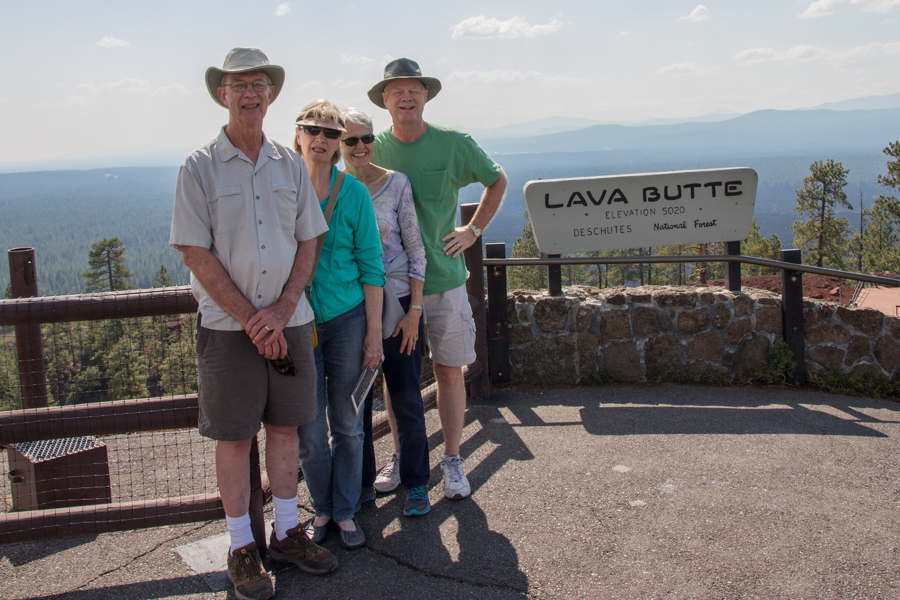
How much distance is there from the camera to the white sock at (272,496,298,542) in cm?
257

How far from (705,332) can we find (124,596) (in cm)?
403

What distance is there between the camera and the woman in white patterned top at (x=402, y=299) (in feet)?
9.30

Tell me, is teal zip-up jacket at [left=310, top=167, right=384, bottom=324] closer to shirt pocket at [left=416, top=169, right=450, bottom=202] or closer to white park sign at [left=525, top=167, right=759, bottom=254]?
shirt pocket at [left=416, top=169, right=450, bottom=202]

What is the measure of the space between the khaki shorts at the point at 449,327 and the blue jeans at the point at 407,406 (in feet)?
0.42

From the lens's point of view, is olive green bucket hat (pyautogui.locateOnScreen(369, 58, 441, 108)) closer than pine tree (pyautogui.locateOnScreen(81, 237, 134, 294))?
Yes

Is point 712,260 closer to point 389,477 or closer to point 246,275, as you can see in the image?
point 389,477

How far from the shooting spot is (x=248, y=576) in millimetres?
2400

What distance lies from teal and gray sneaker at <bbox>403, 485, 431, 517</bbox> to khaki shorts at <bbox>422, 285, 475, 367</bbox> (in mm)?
583

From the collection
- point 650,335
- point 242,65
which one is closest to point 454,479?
→ point 242,65

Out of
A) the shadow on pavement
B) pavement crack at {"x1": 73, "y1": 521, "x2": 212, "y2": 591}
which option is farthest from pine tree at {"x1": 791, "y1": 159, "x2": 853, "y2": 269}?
pavement crack at {"x1": 73, "y1": 521, "x2": 212, "y2": 591}

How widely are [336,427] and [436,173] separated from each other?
3.91ft

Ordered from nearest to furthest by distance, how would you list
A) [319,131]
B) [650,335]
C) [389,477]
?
[319,131]
[389,477]
[650,335]

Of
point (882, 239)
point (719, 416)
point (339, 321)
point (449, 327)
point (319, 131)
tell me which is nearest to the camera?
point (319, 131)

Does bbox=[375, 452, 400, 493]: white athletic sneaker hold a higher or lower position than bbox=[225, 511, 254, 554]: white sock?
lower
